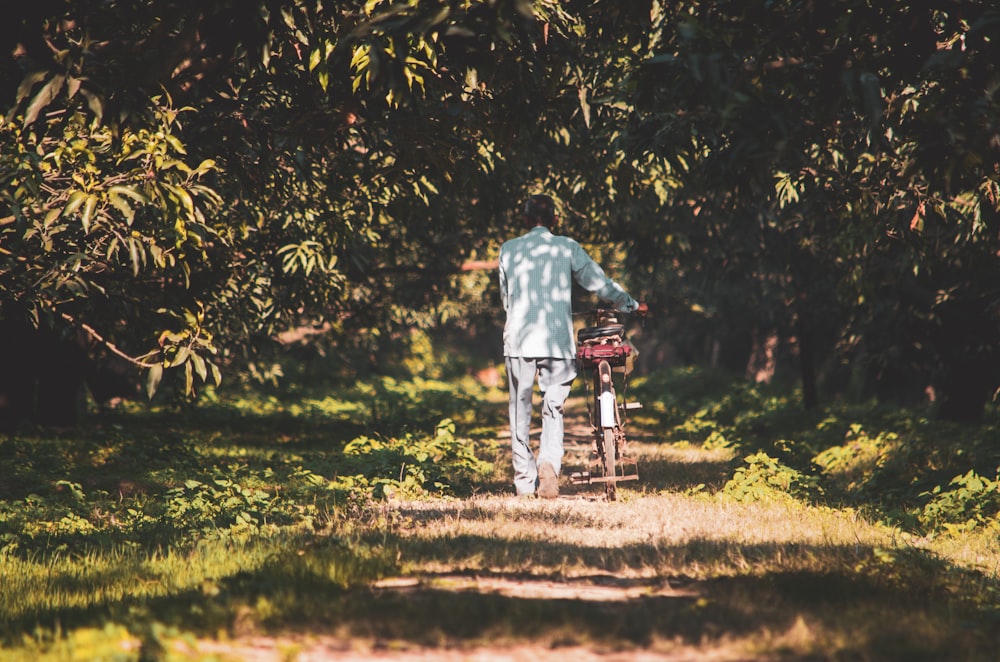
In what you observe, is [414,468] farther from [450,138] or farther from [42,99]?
[42,99]

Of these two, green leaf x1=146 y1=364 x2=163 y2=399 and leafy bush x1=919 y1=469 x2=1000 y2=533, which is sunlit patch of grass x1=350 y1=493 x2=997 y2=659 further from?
green leaf x1=146 y1=364 x2=163 y2=399

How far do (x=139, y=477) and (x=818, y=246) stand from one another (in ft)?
→ 34.8

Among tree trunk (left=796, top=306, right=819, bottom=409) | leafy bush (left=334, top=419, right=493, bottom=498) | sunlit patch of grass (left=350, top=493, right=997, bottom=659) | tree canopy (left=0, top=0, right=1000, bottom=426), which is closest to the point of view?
sunlit patch of grass (left=350, top=493, right=997, bottom=659)

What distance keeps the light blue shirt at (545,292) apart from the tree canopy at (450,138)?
1.04 meters

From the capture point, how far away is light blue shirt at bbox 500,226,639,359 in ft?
28.5

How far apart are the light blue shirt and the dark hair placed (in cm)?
19

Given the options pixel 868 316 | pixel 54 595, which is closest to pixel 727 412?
pixel 868 316

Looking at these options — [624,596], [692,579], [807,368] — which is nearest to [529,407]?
[692,579]

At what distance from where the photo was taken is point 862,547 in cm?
623

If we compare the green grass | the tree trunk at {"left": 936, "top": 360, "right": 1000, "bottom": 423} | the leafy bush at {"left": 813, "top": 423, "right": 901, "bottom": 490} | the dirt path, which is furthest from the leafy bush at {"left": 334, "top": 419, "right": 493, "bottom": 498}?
the tree trunk at {"left": 936, "top": 360, "right": 1000, "bottom": 423}

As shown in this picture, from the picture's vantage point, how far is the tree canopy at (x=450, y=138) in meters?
5.21

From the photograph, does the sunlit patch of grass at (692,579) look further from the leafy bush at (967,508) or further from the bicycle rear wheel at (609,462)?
the leafy bush at (967,508)

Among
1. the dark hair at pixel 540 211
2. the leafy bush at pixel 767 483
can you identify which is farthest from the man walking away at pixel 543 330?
the leafy bush at pixel 767 483

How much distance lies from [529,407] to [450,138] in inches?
92.0
